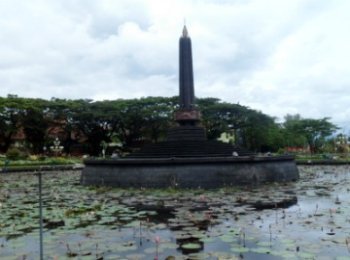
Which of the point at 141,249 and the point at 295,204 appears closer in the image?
the point at 141,249

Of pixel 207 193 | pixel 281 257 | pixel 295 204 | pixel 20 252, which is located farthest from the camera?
pixel 207 193

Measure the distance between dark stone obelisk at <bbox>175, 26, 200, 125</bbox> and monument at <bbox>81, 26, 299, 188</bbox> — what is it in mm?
3248

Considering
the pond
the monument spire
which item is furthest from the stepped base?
the pond

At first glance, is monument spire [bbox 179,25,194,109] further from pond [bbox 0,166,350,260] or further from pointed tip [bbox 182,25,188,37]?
pond [bbox 0,166,350,260]

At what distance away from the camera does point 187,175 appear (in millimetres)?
17219

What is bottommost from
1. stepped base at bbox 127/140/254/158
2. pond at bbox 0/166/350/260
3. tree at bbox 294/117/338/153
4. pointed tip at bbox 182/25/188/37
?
pond at bbox 0/166/350/260

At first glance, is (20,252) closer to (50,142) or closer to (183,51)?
(183,51)

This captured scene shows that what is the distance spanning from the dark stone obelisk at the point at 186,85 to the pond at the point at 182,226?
33.1ft

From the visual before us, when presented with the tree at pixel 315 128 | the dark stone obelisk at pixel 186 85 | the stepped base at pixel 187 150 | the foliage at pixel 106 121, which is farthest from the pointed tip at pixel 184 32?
the tree at pixel 315 128

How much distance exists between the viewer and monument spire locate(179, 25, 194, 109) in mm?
25016

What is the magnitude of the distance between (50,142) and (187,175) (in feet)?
145

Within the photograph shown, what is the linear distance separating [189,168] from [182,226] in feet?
26.8

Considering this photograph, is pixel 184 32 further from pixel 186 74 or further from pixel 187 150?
pixel 187 150

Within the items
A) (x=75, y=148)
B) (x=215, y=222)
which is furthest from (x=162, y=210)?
(x=75, y=148)
